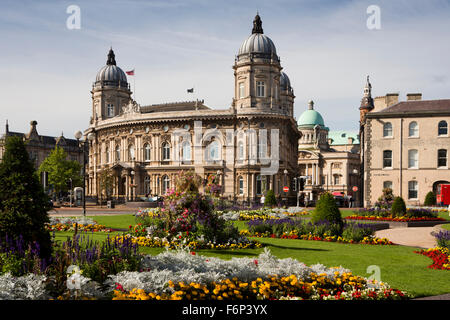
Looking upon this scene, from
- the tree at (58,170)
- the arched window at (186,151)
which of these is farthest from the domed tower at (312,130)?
the tree at (58,170)

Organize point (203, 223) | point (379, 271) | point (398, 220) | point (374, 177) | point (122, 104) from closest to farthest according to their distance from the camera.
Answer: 1. point (379, 271)
2. point (203, 223)
3. point (398, 220)
4. point (374, 177)
5. point (122, 104)

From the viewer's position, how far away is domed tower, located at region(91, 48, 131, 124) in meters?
84.9

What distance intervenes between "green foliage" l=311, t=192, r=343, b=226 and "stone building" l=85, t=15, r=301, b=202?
39.8 m

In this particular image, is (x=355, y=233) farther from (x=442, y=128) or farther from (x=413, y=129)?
(x=442, y=128)

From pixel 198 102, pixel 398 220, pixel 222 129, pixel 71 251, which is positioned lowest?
pixel 398 220

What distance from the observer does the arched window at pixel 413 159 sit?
173ft

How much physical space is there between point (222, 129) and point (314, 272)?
5663cm

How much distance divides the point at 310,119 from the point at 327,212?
408 feet

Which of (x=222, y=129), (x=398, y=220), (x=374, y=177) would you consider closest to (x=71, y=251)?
(x=398, y=220)

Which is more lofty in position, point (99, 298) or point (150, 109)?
point (150, 109)

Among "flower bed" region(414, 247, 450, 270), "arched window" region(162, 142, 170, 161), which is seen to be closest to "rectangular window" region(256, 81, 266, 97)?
"arched window" region(162, 142, 170, 161)

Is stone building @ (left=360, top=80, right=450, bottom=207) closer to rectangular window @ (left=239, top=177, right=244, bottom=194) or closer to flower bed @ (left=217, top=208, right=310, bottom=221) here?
flower bed @ (left=217, top=208, right=310, bottom=221)
